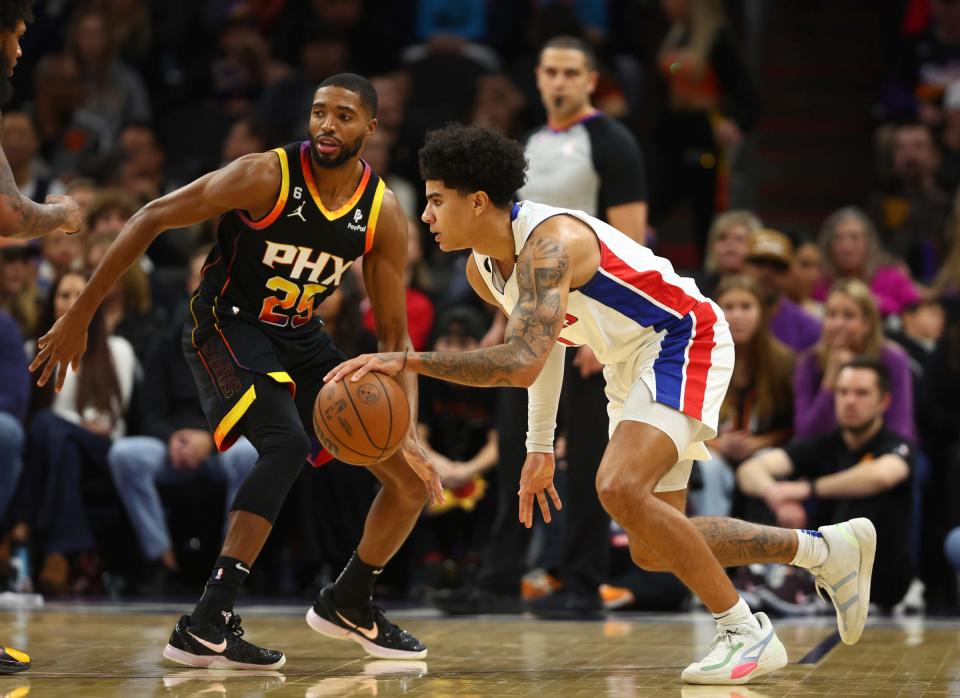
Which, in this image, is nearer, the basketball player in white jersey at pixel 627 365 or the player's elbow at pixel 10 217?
the basketball player in white jersey at pixel 627 365

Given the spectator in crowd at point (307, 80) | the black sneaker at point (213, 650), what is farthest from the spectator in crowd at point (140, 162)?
the black sneaker at point (213, 650)

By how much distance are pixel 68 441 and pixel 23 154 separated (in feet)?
9.42

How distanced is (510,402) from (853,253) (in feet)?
10.00

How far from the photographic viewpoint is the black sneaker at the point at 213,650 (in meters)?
5.13

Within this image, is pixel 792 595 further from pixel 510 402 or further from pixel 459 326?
pixel 459 326

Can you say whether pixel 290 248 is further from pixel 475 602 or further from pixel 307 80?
pixel 307 80

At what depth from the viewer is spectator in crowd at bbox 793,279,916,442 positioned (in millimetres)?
7707

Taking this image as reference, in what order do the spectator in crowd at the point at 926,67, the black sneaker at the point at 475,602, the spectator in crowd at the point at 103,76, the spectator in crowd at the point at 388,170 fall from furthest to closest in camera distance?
the spectator in crowd at the point at 103,76 < the spectator in crowd at the point at 926,67 < the spectator in crowd at the point at 388,170 < the black sneaker at the point at 475,602

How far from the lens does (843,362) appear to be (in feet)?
25.5

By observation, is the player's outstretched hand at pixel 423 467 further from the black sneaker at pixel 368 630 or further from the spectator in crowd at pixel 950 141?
the spectator in crowd at pixel 950 141

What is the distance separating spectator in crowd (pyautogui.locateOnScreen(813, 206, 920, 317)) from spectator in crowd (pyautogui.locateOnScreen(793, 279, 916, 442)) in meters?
1.27

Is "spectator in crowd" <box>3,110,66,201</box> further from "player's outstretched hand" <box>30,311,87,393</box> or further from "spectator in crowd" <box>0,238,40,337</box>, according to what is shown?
"player's outstretched hand" <box>30,311,87,393</box>

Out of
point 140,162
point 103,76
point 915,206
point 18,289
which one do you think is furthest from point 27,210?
point 103,76

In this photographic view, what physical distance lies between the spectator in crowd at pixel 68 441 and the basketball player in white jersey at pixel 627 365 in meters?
3.55
